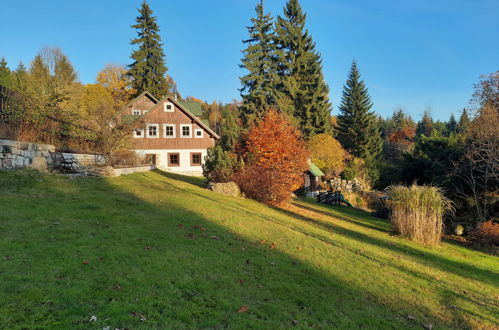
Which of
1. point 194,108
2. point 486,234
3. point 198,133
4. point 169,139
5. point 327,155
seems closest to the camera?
point 486,234

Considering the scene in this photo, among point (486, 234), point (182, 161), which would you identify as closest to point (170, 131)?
point (182, 161)

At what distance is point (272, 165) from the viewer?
18.3 metres

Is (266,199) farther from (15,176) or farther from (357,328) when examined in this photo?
(357,328)

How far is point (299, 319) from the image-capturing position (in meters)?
4.93

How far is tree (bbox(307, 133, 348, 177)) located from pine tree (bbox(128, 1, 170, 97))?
2513 centimetres

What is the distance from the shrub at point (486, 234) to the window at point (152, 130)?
3022cm

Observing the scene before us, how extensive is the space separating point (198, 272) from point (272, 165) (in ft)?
41.5

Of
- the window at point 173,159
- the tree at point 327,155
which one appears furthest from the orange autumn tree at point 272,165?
the tree at point 327,155

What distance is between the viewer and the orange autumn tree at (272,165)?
1809 cm

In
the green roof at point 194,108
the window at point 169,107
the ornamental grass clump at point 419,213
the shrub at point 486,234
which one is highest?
the green roof at point 194,108

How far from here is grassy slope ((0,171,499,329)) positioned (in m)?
4.36

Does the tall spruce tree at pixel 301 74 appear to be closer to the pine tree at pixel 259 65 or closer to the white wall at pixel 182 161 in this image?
the pine tree at pixel 259 65

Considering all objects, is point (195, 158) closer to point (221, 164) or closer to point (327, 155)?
point (327, 155)

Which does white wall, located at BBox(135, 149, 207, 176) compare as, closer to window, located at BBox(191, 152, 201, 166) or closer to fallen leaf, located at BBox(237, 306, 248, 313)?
window, located at BBox(191, 152, 201, 166)
